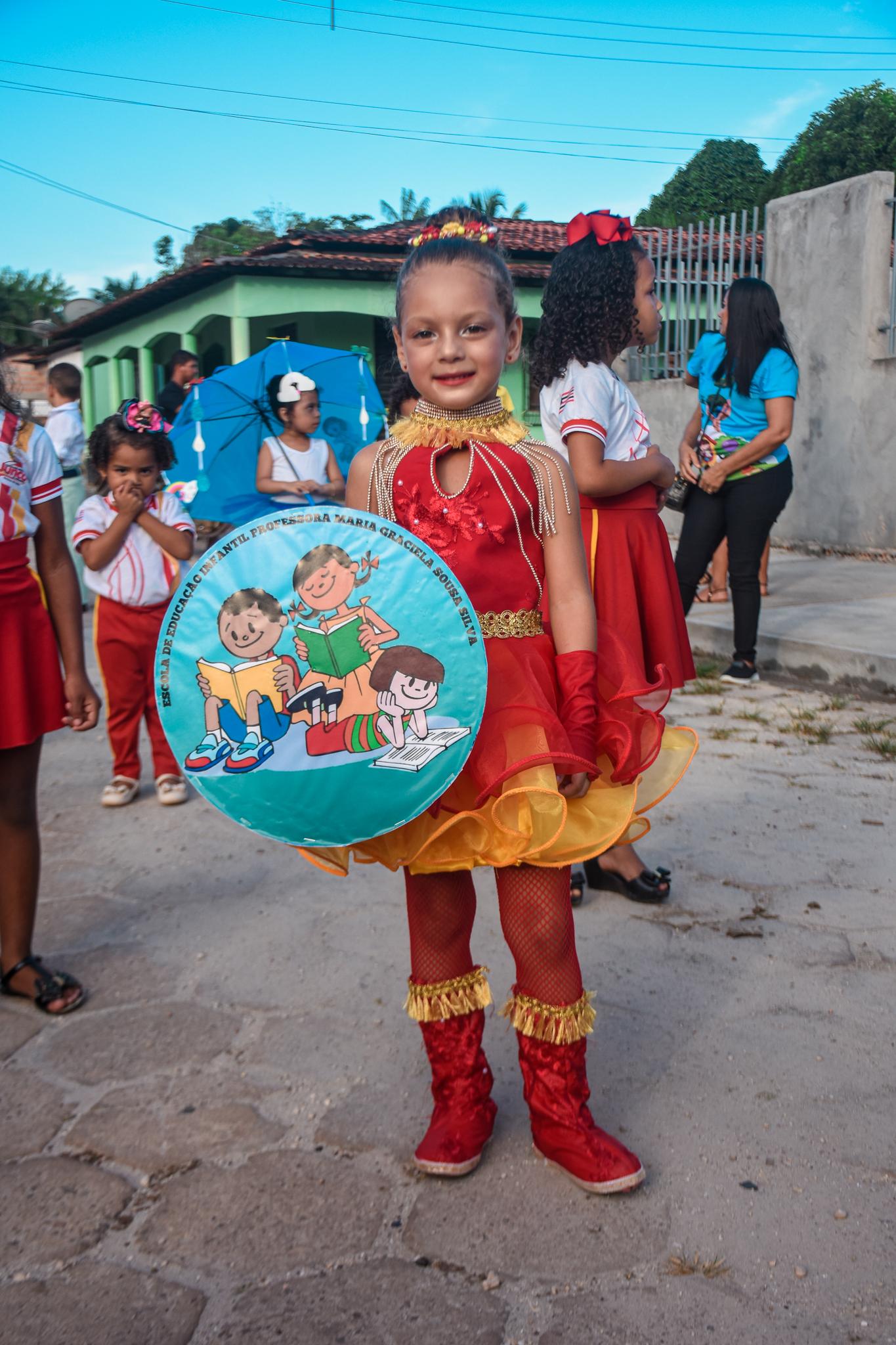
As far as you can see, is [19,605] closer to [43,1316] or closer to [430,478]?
[430,478]

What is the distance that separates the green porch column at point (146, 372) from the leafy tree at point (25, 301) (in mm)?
17477

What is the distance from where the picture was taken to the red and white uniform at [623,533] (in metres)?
3.18

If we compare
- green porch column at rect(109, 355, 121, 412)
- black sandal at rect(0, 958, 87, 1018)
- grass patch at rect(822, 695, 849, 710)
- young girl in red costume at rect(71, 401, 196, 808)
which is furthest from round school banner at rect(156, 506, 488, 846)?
green porch column at rect(109, 355, 121, 412)

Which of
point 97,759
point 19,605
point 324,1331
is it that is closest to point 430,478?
point 19,605

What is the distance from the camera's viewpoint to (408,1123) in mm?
2359

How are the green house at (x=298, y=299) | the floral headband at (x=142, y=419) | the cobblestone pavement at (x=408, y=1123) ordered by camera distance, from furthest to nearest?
the green house at (x=298, y=299) → the floral headband at (x=142, y=419) → the cobblestone pavement at (x=408, y=1123)

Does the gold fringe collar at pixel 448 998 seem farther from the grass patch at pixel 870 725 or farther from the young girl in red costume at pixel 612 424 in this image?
the grass patch at pixel 870 725

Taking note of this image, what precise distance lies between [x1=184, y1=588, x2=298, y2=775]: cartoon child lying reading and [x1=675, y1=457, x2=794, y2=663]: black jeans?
3975mm

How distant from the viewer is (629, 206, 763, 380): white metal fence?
11.1 m

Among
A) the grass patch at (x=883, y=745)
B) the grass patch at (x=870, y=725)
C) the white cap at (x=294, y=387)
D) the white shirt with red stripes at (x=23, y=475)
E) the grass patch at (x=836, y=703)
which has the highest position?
the white cap at (x=294, y=387)

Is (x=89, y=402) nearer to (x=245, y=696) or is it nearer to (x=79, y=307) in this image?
(x=79, y=307)

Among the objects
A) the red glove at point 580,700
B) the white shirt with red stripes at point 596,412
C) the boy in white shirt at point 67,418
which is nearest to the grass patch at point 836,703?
the white shirt with red stripes at point 596,412

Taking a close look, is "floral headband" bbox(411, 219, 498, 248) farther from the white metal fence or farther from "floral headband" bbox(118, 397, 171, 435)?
the white metal fence

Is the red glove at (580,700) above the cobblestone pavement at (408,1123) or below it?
above
